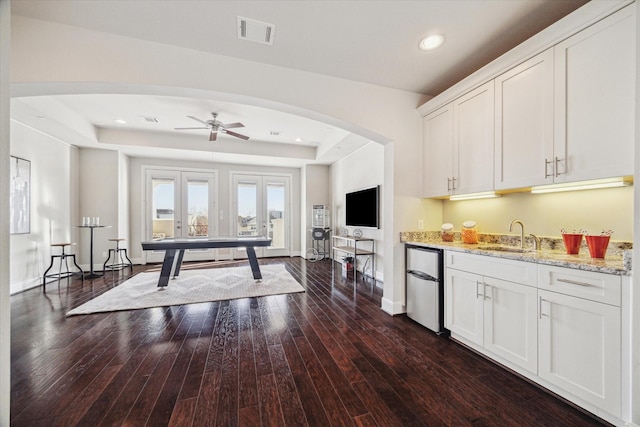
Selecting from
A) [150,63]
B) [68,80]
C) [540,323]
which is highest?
[150,63]

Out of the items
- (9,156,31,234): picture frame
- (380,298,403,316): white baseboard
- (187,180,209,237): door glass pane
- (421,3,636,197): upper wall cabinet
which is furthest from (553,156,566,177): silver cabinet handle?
(187,180,209,237): door glass pane

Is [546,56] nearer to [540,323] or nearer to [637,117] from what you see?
[637,117]

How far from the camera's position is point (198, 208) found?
676 centimetres

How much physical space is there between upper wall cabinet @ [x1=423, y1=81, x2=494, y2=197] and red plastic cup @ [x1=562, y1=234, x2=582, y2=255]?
0.70 m

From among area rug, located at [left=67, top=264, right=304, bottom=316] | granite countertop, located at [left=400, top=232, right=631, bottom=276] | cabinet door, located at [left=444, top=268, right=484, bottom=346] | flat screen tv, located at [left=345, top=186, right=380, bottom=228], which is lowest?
area rug, located at [left=67, top=264, right=304, bottom=316]

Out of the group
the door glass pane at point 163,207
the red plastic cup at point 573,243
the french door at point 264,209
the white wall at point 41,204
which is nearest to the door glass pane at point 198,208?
the door glass pane at point 163,207

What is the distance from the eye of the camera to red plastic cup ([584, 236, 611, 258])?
1689mm

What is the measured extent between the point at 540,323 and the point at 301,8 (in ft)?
9.62

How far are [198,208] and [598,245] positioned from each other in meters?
7.37

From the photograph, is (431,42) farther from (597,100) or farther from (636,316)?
(636,316)

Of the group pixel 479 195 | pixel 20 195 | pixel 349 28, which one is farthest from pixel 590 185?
pixel 20 195

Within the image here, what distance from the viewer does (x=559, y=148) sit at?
181 cm

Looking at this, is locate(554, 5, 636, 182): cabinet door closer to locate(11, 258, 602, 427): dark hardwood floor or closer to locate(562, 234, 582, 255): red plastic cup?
locate(562, 234, 582, 255): red plastic cup

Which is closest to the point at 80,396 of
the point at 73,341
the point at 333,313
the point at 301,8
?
the point at 73,341
